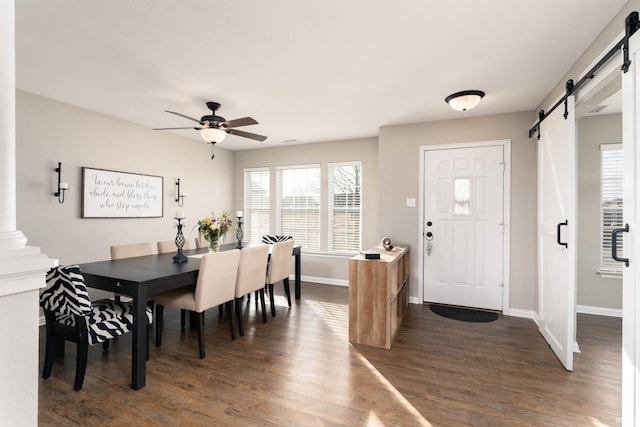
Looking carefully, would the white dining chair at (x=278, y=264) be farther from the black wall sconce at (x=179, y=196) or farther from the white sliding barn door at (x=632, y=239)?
the white sliding barn door at (x=632, y=239)

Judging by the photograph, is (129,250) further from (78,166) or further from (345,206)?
(345,206)

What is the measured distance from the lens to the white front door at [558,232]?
2504 millimetres

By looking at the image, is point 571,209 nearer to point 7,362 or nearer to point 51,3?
point 7,362

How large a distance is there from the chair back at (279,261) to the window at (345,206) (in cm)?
157

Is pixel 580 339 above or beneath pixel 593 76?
beneath

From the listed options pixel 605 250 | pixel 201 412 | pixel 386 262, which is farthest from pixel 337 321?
pixel 605 250

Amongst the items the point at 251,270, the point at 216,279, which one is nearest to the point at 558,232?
→ the point at 251,270

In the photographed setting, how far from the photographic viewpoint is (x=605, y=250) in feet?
12.8

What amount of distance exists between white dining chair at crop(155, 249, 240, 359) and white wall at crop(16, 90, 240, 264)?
168 cm

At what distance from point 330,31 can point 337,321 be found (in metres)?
2.95

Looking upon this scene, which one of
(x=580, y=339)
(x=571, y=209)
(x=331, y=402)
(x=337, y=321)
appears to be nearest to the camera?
(x=331, y=402)

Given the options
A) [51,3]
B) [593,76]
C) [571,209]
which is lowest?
[571,209]

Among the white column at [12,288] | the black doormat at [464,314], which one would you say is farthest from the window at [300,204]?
the white column at [12,288]

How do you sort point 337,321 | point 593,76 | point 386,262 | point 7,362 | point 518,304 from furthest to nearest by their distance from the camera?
point 518,304 < point 337,321 < point 386,262 < point 593,76 < point 7,362
